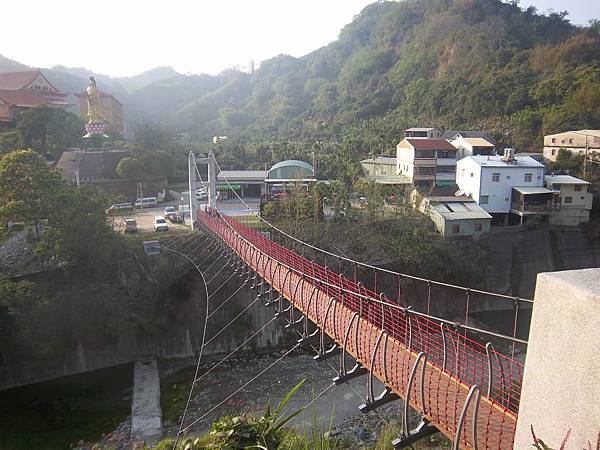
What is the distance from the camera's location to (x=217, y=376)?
8273 mm

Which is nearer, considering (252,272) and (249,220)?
(252,272)

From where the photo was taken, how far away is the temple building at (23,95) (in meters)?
15.8

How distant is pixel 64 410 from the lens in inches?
291

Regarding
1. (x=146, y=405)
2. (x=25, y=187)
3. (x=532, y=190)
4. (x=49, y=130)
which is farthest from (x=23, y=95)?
(x=532, y=190)

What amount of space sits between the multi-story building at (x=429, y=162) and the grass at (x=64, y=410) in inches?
370

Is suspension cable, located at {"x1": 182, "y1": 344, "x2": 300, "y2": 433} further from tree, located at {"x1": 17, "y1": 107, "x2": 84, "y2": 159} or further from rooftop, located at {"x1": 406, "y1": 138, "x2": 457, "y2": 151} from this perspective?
tree, located at {"x1": 17, "y1": 107, "x2": 84, "y2": 159}

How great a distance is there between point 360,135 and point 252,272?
15462mm

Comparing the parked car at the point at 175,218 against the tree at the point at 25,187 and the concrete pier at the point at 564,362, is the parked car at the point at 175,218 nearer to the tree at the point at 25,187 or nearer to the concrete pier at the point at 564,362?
the tree at the point at 25,187

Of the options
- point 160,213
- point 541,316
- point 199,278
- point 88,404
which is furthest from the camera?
point 160,213

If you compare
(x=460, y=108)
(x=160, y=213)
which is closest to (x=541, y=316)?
(x=160, y=213)

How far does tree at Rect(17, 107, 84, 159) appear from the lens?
45.6 ft

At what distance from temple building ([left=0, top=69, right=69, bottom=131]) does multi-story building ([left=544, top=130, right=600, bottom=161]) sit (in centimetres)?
1632

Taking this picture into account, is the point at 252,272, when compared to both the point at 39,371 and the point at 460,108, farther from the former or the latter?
the point at 460,108

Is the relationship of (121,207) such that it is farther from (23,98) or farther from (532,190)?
(532,190)
